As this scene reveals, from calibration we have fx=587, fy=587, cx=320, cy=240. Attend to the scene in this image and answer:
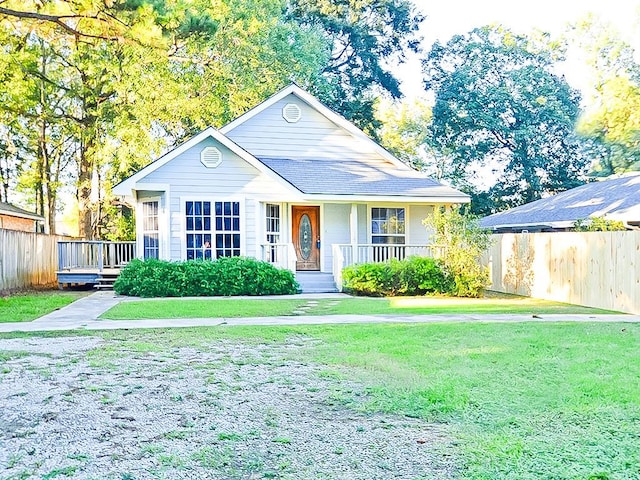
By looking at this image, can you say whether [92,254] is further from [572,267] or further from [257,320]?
[572,267]

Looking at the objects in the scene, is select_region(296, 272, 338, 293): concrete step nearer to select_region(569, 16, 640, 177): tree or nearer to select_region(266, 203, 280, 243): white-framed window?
select_region(266, 203, 280, 243): white-framed window

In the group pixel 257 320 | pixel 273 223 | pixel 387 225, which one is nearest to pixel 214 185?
pixel 273 223

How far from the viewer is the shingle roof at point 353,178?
17.4m

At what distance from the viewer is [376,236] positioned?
1847 cm

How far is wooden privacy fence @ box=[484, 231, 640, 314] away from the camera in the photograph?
461 inches

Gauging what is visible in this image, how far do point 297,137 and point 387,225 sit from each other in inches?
172

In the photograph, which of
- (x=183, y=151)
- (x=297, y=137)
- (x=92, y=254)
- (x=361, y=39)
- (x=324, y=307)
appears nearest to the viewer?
(x=324, y=307)

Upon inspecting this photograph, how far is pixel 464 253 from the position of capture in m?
15.2

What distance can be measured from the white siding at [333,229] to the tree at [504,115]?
1774 cm

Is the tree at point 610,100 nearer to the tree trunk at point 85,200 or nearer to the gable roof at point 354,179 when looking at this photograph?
the gable roof at point 354,179

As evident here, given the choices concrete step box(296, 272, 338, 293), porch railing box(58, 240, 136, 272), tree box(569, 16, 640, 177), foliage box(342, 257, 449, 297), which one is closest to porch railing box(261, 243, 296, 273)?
concrete step box(296, 272, 338, 293)

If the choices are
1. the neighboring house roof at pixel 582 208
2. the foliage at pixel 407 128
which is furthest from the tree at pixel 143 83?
the foliage at pixel 407 128

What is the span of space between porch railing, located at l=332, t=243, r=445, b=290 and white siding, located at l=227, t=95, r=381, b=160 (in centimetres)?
401

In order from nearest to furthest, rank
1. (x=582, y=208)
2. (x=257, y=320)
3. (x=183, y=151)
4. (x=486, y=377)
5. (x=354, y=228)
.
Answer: (x=486, y=377)
(x=257, y=320)
(x=183, y=151)
(x=354, y=228)
(x=582, y=208)
